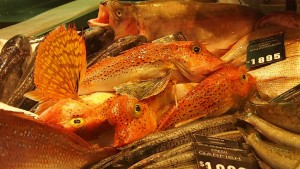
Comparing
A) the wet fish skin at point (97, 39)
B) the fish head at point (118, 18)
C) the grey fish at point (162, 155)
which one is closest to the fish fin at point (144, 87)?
the grey fish at point (162, 155)

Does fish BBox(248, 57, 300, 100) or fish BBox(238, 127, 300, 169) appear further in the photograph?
fish BBox(248, 57, 300, 100)

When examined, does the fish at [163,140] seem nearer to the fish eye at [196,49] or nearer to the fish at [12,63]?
the fish eye at [196,49]

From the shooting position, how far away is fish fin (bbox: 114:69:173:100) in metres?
1.94

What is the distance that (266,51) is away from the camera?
239 centimetres

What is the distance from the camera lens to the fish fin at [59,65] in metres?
1.88

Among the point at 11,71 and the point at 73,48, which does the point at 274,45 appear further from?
the point at 11,71

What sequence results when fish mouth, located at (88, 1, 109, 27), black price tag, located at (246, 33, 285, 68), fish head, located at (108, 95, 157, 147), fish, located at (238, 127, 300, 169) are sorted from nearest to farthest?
fish, located at (238, 127, 300, 169) < fish head, located at (108, 95, 157, 147) < black price tag, located at (246, 33, 285, 68) < fish mouth, located at (88, 1, 109, 27)

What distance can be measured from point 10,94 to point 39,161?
3.81 ft

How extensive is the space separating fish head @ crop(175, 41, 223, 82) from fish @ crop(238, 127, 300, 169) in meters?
0.51

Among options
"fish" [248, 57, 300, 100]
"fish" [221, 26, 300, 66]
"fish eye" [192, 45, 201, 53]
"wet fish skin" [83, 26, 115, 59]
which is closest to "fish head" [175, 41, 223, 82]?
"fish eye" [192, 45, 201, 53]

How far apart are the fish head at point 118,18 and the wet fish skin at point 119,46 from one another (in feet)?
0.20

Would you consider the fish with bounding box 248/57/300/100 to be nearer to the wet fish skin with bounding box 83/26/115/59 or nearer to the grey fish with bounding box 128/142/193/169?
the grey fish with bounding box 128/142/193/169

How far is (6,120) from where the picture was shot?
61.9 inches

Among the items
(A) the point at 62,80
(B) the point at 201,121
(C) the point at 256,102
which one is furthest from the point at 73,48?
(C) the point at 256,102
